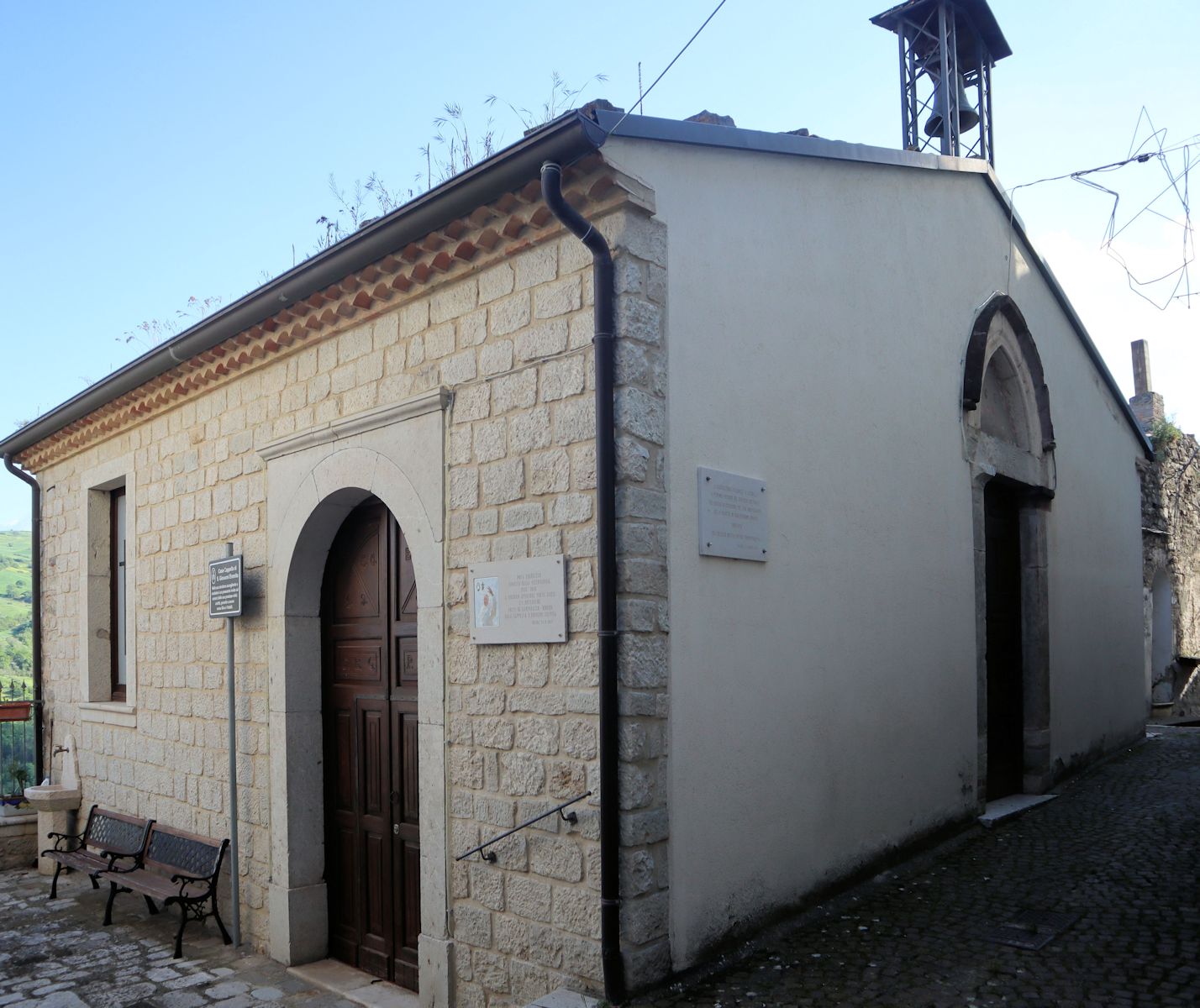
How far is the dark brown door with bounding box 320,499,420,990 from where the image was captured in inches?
225

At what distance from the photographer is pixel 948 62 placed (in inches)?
335

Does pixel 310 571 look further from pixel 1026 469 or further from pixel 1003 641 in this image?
pixel 1026 469

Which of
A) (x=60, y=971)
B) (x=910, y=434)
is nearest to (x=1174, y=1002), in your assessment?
(x=910, y=434)

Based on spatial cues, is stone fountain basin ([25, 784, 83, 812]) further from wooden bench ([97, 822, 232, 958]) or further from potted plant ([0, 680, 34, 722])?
wooden bench ([97, 822, 232, 958])

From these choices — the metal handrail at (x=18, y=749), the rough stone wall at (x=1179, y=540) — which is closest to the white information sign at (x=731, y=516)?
the metal handrail at (x=18, y=749)

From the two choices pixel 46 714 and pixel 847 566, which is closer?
pixel 847 566

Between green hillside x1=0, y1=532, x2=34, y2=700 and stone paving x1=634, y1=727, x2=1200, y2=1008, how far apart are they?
13622 mm

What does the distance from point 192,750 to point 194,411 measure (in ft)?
7.88

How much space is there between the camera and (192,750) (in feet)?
23.5

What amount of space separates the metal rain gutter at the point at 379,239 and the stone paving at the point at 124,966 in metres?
3.83

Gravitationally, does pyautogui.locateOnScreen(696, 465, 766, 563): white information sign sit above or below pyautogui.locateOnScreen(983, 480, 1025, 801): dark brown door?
above

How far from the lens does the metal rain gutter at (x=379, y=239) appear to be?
4.07 meters

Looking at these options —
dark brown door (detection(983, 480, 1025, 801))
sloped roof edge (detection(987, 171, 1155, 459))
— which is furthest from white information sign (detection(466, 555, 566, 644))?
sloped roof edge (detection(987, 171, 1155, 459))

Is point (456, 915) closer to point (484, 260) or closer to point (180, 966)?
point (180, 966)
